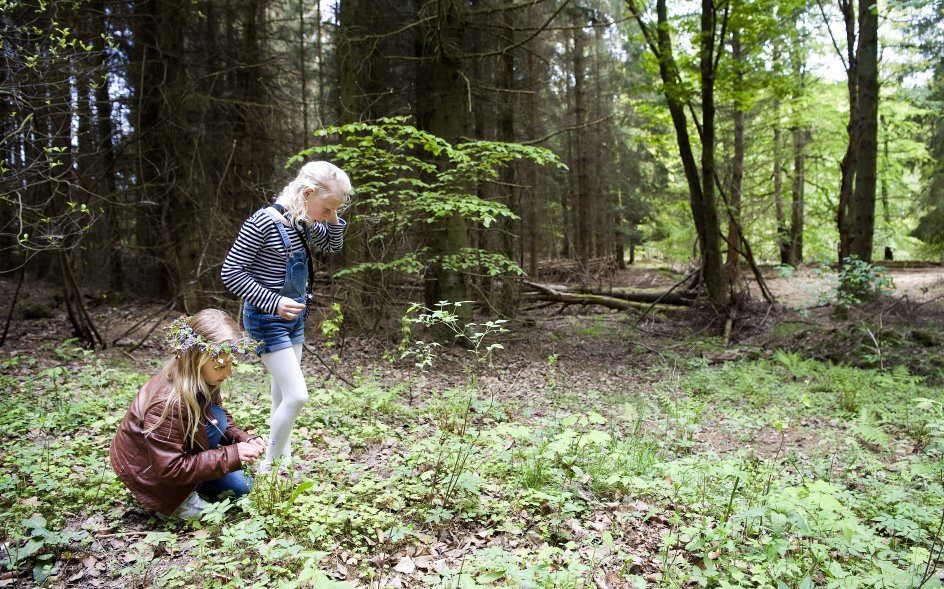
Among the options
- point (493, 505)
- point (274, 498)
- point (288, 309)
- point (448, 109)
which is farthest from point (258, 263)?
point (448, 109)

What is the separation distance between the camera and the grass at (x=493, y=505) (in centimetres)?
265

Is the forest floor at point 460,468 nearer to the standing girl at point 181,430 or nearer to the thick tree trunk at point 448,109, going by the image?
the standing girl at point 181,430

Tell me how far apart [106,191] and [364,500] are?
33.6 ft

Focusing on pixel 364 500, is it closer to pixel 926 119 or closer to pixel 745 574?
pixel 745 574

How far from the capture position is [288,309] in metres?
3.17

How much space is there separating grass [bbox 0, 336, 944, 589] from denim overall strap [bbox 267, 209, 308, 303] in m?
1.12

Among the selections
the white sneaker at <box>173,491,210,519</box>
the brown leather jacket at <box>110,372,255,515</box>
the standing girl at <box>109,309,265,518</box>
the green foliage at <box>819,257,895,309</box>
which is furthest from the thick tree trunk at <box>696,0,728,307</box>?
the white sneaker at <box>173,491,210,519</box>

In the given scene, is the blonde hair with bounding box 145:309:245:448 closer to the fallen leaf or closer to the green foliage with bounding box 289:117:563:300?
the fallen leaf

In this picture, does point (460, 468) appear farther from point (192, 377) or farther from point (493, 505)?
point (192, 377)

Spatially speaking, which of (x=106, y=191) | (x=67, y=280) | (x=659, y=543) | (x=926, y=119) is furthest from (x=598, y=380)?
(x=926, y=119)

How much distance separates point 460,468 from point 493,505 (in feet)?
1.02

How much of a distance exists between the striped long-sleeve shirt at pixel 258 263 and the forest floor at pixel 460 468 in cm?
110

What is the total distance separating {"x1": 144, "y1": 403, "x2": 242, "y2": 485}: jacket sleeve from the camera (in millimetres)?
2850

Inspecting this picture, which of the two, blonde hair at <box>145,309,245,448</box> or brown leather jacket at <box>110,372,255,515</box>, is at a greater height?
blonde hair at <box>145,309,245,448</box>
